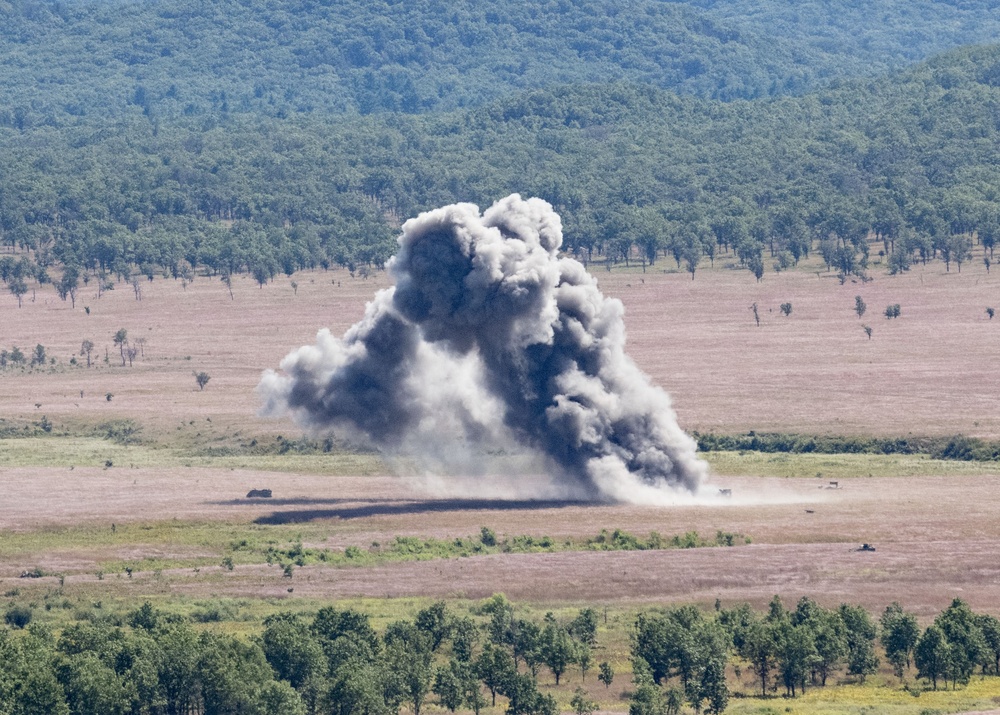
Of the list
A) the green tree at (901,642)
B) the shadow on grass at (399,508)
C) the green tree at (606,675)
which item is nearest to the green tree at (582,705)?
the green tree at (606,675)

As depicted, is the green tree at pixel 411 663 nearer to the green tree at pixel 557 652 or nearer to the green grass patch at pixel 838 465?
the green tree at pixel 557 652

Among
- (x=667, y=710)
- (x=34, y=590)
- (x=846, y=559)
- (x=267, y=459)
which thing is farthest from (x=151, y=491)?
(x=667, y=710)

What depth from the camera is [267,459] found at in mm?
170000

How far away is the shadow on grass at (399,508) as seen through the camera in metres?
132

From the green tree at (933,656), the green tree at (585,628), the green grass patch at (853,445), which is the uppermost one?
the green grass patch at (853,445)

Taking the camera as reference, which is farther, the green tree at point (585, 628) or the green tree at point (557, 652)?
the green tree at point (585, 628)

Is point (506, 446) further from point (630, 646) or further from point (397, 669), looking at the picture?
point (397, 669)

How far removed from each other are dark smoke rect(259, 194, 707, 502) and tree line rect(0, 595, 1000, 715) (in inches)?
1227

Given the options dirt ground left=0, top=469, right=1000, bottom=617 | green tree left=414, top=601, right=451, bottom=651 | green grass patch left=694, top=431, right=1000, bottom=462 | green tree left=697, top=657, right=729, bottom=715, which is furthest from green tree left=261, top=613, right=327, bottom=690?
green grass patch left=694, top=431, right=1000, bottom=462

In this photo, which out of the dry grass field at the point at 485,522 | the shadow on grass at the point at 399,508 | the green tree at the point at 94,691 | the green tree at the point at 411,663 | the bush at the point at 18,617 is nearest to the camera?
the green tree at the point at 94,691

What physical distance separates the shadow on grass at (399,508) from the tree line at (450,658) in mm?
27523

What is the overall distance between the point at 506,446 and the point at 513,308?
64.6ft

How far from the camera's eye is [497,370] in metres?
138

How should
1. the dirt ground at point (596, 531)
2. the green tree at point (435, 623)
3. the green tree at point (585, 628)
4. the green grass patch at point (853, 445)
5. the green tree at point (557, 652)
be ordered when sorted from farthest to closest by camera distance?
the green grass patch at point (853, 445) → the dirt ground at point (596, 531) → the green tree at point (585, 628) → the green tree at point (435, 623) → the green tree at point (557, 652)
